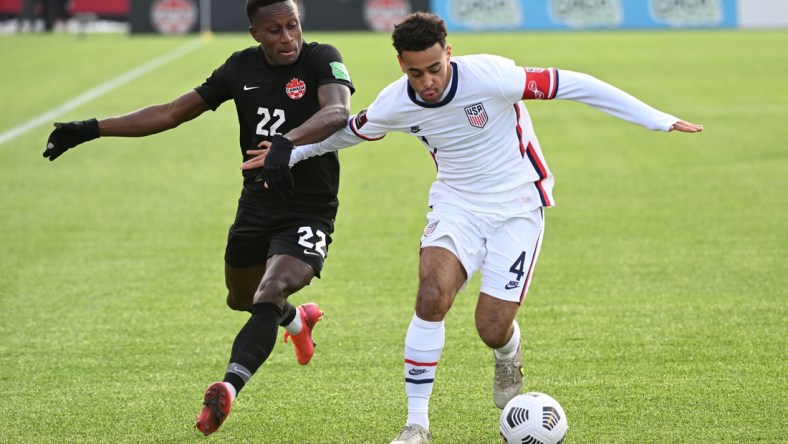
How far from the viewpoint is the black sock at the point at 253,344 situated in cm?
548

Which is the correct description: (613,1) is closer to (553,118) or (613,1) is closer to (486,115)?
(553,118)

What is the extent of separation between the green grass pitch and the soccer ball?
0.23 metres

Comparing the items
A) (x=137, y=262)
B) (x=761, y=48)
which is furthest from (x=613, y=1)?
(x=137, y=262)

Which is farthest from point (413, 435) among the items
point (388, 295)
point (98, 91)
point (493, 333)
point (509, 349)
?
point (98, 91)

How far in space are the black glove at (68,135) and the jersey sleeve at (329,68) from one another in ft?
4.18

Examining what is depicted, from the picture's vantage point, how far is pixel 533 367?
6922 millimetres

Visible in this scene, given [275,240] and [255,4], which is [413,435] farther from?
[255,4]

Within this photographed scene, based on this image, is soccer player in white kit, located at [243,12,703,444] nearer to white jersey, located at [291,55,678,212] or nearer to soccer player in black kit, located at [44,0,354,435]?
white jersey, located at [291,55,678,212]

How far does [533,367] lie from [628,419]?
1.06 m

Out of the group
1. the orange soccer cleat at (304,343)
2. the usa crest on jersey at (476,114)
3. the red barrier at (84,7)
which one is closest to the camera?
the usa crest on jersey at (476,114)

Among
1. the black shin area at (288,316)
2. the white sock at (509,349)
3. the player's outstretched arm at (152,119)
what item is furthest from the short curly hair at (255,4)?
the white sock at (509,349)

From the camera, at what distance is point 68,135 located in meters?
6.45

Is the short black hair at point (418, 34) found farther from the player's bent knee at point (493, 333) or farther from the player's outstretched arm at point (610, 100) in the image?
the player's bent knee at point (493, 333)

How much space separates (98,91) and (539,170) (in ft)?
56.5
